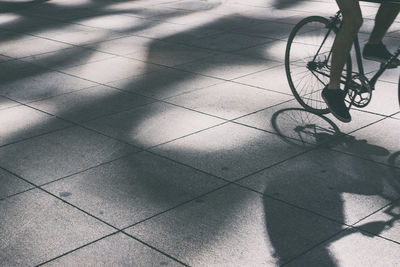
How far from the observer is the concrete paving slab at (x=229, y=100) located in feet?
20.6

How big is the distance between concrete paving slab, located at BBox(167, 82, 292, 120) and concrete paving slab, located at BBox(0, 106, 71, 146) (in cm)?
122

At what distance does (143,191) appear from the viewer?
470 cm

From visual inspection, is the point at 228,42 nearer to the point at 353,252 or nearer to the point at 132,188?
the point at 132,188

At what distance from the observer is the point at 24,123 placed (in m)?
6.10

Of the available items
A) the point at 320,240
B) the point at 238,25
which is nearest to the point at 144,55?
the point at 238,25

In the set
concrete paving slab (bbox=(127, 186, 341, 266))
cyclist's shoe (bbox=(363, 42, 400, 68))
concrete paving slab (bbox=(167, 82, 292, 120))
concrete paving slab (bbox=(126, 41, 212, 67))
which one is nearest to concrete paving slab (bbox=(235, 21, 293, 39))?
concrete paving slab (bbox=(126, 41, 212, 67))

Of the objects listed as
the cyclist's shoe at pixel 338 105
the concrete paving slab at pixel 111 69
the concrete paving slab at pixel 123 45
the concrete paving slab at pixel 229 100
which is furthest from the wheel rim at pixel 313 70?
the concrete paving slab at pixel 123 45

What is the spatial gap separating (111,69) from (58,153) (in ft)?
8.32

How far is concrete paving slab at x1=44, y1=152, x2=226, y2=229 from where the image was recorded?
4.45 m

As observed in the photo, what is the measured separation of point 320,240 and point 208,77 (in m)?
3.60

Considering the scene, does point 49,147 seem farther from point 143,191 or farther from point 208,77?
point 208,77

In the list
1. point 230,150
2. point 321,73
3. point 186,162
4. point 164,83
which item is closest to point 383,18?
point 321,73

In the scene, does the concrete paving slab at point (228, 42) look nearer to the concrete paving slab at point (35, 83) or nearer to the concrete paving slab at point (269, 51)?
the concrete paving slab at point (269, 51)

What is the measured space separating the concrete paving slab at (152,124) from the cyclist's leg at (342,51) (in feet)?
3.45
